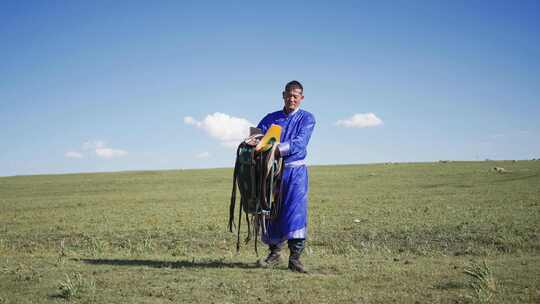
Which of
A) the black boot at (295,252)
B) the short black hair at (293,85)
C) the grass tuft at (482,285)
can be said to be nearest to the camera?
the grass tuft at (482,285)

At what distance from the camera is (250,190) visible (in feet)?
22.1

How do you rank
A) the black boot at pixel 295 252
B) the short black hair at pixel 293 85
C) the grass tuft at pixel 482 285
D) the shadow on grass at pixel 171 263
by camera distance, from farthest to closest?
the shadow on grass at pixel 171 263, the short black hair at pixel 293 85, the black boot at pixel 295 252, the grass tuft at pixel 482 285

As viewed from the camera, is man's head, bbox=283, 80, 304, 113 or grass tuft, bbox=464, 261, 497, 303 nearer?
grass tuft, bbox=464, 261, 497, 303

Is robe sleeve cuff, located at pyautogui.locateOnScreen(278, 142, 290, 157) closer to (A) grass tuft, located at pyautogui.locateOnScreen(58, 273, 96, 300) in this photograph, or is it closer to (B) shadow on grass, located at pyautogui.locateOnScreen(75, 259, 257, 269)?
(B) shadow on grass, located at pyautogui.locateOnScreen(75, 259, 257, 269)

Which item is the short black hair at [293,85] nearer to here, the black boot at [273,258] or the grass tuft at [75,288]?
the black boot at [273,258]

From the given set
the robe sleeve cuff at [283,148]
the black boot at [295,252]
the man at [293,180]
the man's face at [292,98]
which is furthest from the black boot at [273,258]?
Result: the man's face at [292,98]

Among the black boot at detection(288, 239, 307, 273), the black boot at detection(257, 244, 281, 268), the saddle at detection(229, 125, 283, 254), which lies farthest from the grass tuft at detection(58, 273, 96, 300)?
the black boot at detection(288, 239, 307, 273)

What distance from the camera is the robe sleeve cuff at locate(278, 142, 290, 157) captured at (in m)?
6.60

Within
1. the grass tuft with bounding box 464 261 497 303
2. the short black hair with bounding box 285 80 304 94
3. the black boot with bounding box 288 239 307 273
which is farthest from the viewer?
the short black hair with bounding box 285 80 304 94

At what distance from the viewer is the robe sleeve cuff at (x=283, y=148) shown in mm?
6598

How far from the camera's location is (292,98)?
702 cm

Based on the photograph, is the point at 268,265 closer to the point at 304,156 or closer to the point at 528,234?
the point at 304,156

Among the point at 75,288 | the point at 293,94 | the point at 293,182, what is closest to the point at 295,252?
the point at 293,182

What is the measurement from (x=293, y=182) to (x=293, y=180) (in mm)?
31
